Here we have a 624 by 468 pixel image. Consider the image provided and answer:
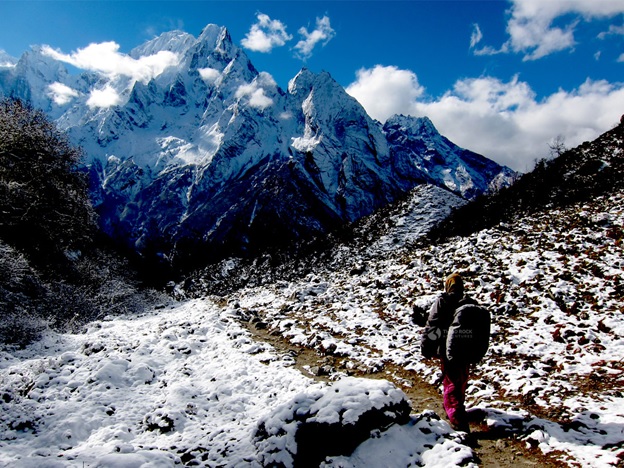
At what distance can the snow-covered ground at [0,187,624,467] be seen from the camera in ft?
22.3

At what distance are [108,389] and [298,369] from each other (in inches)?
232

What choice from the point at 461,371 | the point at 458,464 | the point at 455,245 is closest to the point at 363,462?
the point at 458,464

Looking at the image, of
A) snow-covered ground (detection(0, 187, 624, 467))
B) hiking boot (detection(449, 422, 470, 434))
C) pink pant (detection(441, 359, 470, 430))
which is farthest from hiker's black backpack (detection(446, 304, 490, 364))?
snow-covered ground (detection(0, 187, 624, 467))

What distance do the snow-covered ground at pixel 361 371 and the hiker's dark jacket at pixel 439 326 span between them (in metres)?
1.21

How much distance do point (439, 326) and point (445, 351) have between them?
21.0 inches

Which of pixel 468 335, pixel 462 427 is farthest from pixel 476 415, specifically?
pixel 468 335

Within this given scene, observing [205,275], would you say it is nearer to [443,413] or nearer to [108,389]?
[108,389]

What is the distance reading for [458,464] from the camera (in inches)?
221

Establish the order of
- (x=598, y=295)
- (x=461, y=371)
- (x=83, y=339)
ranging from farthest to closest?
1. (x=83, y=339)
2. (x=598, y=295)
3. (x=461, y=371)

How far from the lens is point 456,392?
734 cm

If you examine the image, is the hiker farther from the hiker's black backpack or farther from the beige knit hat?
the hiker's black backpack

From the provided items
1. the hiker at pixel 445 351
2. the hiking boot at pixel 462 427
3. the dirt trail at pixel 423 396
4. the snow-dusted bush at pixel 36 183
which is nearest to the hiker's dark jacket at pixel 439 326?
the hiker at pixel 445 351

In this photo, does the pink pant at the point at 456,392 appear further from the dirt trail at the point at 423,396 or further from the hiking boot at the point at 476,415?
the dirt trail at the point at 423,396

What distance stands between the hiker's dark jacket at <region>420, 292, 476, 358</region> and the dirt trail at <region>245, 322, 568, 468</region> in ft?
5.85
